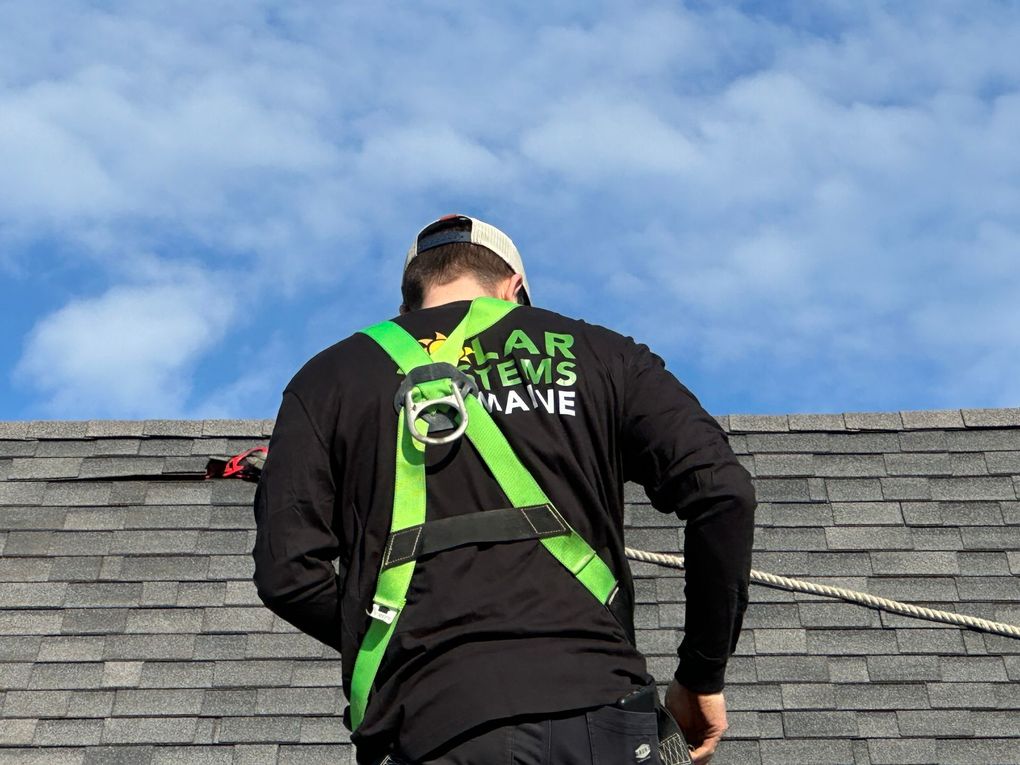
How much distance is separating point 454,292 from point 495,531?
26.4 inches

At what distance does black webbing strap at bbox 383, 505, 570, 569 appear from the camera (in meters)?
2.23

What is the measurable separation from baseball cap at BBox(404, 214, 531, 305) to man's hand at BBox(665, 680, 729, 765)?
910 mm

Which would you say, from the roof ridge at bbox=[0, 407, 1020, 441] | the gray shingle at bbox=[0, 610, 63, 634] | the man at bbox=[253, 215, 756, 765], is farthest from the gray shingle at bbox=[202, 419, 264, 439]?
the man at bbox=[253, 215, 756, 765]

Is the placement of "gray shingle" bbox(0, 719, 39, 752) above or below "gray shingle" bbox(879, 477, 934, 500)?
below

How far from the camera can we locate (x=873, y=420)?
625cm

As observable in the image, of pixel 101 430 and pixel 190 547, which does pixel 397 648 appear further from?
pixel 101 430

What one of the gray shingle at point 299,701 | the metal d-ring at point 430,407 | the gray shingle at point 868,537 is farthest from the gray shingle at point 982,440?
the metal d-ring at point 430,407

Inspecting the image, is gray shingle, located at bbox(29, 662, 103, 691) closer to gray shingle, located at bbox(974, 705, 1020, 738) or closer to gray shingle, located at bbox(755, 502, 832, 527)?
gray shingle, located at bbox(755, 502, 832, 527)

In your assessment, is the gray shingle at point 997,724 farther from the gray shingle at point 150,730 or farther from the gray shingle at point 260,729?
the gray shingle at point 150,730

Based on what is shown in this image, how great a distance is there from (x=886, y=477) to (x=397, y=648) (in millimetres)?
4303

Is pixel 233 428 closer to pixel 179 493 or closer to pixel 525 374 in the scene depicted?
pixel 179 493

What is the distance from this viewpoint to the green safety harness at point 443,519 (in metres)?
2.23

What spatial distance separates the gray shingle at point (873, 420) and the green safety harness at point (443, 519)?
4192 millimetres

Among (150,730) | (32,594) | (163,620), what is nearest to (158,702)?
(150,730)
